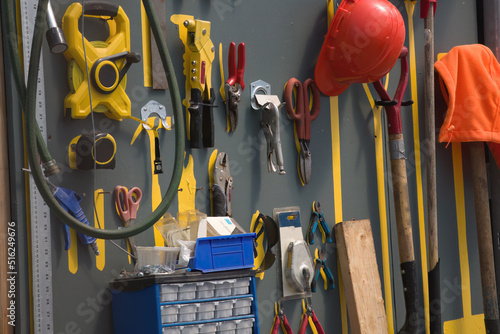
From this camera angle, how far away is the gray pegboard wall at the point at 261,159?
2230mm

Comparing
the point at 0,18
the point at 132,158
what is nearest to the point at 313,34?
the point at 132,158

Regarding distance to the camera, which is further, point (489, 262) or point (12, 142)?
point (489, 262)

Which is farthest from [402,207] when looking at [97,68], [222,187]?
[97,68]

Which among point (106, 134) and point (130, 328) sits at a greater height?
point (106, 134)

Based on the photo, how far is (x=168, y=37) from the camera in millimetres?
2492

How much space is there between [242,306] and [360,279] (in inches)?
32.1

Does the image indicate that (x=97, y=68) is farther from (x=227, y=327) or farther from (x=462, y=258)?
(x=462, y=258)

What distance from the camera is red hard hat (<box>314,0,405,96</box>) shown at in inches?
106

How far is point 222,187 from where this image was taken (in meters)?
2.55

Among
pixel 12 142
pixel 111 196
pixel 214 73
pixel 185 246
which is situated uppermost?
pixel 214 73

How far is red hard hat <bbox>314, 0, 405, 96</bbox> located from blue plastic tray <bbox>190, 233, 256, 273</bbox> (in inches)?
37.1

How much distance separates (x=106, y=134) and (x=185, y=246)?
1.56ft

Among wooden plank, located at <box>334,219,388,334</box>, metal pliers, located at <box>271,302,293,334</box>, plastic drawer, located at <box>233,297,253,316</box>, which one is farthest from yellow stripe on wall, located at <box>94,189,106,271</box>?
wooden plank, located at <box>334,219,388,334</box>

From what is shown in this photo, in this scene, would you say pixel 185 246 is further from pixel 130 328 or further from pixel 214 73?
pixel 214 73
